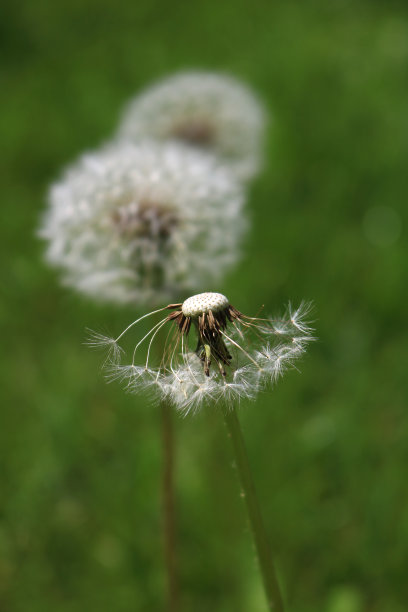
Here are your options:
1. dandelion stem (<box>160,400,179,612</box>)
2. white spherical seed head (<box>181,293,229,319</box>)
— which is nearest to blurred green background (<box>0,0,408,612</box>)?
dandelion stem (<box>160,400,179,612</box>)

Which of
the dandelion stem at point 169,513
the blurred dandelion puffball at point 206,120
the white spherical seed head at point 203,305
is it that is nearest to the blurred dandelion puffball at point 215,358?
the white spherical seed head at point 203,305

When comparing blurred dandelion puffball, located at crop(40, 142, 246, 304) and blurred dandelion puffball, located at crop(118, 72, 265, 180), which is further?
blurred dandelion puffball, located at crop(118, 72, 265, 180)

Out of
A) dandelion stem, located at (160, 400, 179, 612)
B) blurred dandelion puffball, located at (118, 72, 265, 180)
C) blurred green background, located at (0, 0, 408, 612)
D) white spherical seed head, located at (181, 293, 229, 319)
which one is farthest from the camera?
blurred dandelion puffball, located at (118, 72, 265, 180)

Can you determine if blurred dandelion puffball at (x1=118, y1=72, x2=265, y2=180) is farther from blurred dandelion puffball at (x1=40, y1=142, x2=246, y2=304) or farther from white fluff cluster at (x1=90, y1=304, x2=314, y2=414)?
white fluff cluster at (x1=90, y1=304, x2=314, y2=414)

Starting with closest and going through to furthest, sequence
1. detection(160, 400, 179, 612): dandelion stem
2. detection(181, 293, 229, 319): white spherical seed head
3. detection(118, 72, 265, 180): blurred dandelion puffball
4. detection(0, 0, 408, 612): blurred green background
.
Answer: detection(181, 293, 229, 319): white spherical seed head < detection(160, 400, 179, 612): dandelion stem < detection(0, 0, 408, 612): blurred green background < detection(118, 72, 265, 180): blurred dandelion puffball

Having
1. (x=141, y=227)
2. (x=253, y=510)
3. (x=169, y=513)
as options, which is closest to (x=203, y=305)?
(x=253, y=510)

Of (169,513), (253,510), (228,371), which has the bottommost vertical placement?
(253,510)

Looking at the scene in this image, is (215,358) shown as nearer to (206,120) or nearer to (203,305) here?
(203,305)
